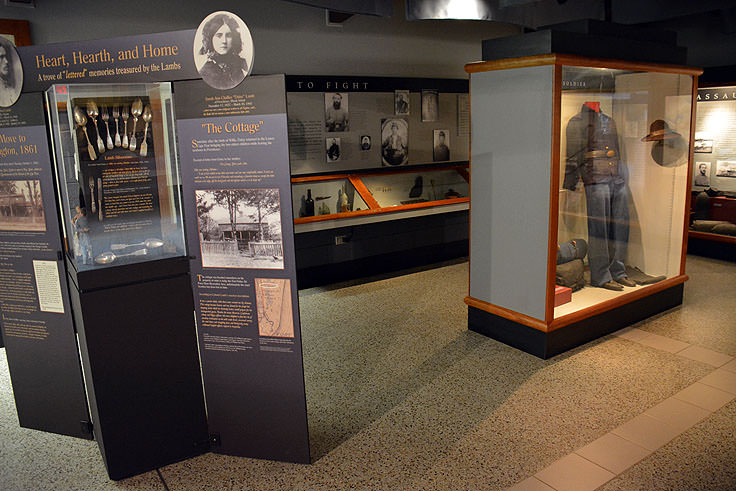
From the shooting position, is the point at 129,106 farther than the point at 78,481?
No

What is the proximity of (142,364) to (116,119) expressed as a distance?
1.25 m

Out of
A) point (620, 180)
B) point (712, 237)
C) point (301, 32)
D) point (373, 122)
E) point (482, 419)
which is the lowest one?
point (482, 419)

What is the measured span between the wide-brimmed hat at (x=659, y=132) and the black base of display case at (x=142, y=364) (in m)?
4.12

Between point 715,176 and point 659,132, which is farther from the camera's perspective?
point 715,176

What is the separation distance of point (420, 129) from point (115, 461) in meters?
5.60

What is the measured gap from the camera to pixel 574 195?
177 inches

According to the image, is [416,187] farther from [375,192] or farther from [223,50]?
[223,50]

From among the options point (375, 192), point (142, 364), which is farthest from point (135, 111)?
point (375, 192)

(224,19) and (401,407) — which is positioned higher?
(224,19)

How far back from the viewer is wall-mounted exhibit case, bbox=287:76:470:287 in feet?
20.9

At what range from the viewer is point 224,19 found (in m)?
2.53

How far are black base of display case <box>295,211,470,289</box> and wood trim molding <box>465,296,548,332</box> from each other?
2150 millimetres

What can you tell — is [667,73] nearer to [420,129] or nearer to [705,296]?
[705,296]

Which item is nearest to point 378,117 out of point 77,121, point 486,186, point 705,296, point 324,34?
point 324,34
